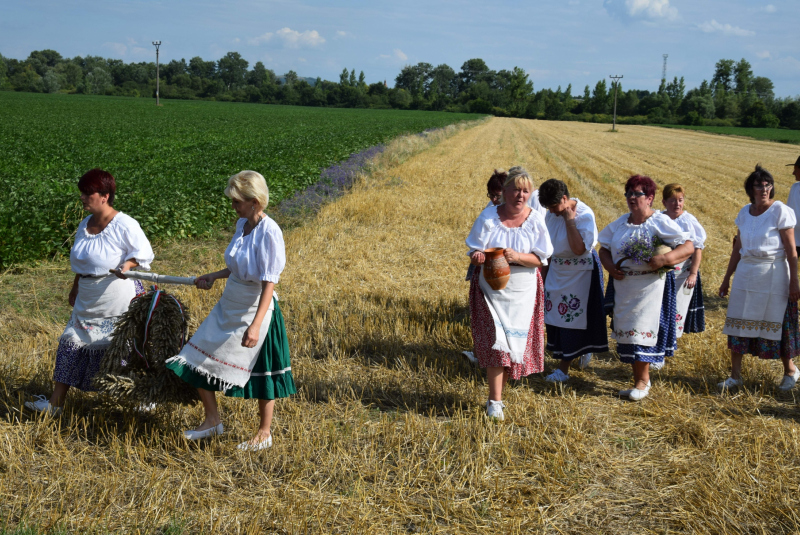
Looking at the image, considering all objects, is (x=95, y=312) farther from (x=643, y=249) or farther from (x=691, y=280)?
(x=691, y=280)

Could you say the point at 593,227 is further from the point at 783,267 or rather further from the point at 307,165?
the point at 307,165

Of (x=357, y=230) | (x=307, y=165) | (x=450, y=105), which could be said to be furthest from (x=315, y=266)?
(x=450, y=105)

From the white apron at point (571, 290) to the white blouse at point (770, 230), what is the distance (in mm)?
1256

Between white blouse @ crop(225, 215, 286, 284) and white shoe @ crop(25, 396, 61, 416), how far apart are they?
178 cm

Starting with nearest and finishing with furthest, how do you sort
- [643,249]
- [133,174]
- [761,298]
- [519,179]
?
[519,179]
[643,249]
[761,298]
[133,174]

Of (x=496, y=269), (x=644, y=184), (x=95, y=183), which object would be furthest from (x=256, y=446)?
(x=644, y=184)

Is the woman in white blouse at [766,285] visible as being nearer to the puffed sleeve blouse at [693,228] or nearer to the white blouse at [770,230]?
the white blouse at [770,230]

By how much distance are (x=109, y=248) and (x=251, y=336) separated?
1.38 meters

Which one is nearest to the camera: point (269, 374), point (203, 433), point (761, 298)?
point (269, 374)

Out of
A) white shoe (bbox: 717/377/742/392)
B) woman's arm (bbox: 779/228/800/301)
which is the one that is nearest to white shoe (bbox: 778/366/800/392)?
white shoe (bbox: 717/377/742/392)

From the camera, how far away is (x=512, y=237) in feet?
14.0

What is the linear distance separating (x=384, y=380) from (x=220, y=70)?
165m

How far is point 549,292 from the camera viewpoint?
5.24 meters

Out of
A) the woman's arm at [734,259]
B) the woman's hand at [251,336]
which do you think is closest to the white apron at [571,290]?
the woman's arm at [734,259]
